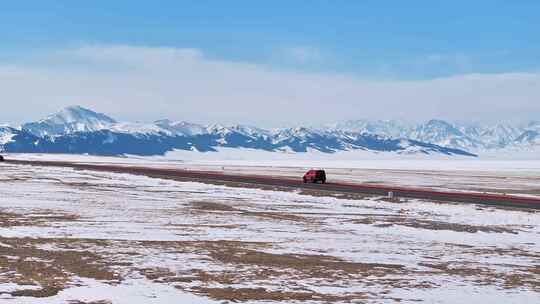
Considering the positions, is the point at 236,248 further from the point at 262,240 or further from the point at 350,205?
the point at 350,205

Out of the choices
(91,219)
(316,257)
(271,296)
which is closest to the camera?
(271,296)

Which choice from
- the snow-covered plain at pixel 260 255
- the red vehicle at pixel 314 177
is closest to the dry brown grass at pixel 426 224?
the snow-covered plain at pixel 260 255

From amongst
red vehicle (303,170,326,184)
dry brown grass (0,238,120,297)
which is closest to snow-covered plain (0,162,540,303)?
dry brown grass (0,238,120,297)

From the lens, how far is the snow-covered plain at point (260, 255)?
14.9 metres

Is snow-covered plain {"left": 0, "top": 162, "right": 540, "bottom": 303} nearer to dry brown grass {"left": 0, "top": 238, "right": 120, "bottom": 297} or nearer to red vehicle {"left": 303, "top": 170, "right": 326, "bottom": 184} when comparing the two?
dry brown grass {"left": 0, "top": 238, "right": 120, "bottom": 297}

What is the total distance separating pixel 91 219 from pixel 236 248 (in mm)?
10899

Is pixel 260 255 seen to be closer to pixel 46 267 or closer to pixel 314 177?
pixel 46 267

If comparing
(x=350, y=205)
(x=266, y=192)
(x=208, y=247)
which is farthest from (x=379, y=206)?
(x=208, y=247)

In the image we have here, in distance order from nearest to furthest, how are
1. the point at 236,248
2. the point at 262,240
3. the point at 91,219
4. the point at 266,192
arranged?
1. the point at 236,248
2. the point at 262,240
3. the point at 91,219
4. the point at 266,192

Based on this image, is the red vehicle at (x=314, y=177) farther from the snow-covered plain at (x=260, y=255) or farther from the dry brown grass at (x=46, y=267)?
the dry brown grass at (x=46, y=267)

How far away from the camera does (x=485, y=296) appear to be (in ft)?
49.6

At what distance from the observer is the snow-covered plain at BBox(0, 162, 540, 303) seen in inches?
587

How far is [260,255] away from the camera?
20.4 meters

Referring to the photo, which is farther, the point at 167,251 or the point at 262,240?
Result: the point at 262,240
